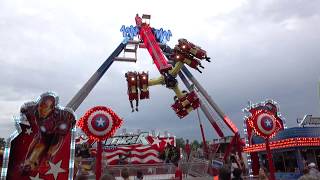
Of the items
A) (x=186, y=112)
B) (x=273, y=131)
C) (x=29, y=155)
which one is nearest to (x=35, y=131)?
(x=29, y=155)

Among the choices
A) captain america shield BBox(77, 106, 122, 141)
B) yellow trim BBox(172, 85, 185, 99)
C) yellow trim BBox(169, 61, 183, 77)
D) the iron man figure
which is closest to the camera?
the iron man figure

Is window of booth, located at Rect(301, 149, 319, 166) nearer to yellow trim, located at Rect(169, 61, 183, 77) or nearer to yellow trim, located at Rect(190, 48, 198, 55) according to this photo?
yellow trim, located at Rect(190, 48, 198, 55)

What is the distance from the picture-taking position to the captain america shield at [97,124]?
16188mm

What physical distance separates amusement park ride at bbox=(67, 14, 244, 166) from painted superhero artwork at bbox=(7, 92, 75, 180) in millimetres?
14854

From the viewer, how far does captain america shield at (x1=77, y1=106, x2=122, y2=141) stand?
16188mm

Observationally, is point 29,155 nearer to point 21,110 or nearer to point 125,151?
point 21,110

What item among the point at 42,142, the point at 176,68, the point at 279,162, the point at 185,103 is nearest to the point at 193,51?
the point at 176,68

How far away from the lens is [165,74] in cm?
2705

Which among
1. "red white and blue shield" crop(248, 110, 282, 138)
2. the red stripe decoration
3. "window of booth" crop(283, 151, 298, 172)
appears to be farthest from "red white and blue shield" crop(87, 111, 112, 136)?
the red stripe decoration

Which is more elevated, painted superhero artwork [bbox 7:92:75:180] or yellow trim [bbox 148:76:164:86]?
yellow trim [bbox 148:76:164:86]

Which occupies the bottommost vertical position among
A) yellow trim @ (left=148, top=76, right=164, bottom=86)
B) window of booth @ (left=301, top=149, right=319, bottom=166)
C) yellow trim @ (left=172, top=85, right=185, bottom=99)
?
window of booth @ (left=301, top=149, right=319, bottom=166)

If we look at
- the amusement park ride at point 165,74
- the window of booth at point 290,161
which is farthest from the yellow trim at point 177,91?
the window of booth at point 290,161

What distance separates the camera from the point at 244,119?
1139 inches

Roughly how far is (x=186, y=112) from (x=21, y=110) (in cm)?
1671
